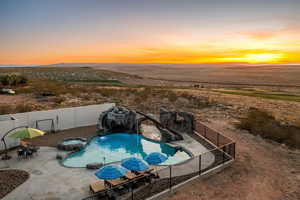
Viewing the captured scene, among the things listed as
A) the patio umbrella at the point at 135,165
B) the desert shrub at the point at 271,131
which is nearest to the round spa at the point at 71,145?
the patio umbrella at the point at 135,165

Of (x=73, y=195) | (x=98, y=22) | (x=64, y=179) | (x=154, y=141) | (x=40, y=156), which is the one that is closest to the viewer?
(x=73, y=195)

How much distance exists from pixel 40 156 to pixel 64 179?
4079mm

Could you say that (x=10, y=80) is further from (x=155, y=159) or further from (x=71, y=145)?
(x=155, y=159)

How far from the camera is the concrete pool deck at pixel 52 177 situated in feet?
34.3

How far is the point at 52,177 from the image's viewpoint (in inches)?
477

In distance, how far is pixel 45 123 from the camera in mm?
20234

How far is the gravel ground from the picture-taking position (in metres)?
10.9

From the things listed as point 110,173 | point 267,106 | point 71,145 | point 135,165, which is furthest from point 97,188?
point 267,106

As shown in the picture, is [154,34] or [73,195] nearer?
[73,195]

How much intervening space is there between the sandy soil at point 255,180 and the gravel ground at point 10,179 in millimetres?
7476

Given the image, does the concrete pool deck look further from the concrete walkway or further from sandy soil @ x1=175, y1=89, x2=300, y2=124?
sandy soil @ x1=175, y1=89, x2=300, y2=124

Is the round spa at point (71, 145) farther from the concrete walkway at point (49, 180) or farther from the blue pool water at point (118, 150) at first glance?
the concrete walkway at point (49, 180)

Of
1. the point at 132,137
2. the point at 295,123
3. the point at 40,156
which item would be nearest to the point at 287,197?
the point at 132,137

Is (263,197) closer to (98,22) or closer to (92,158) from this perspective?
(92,158)
